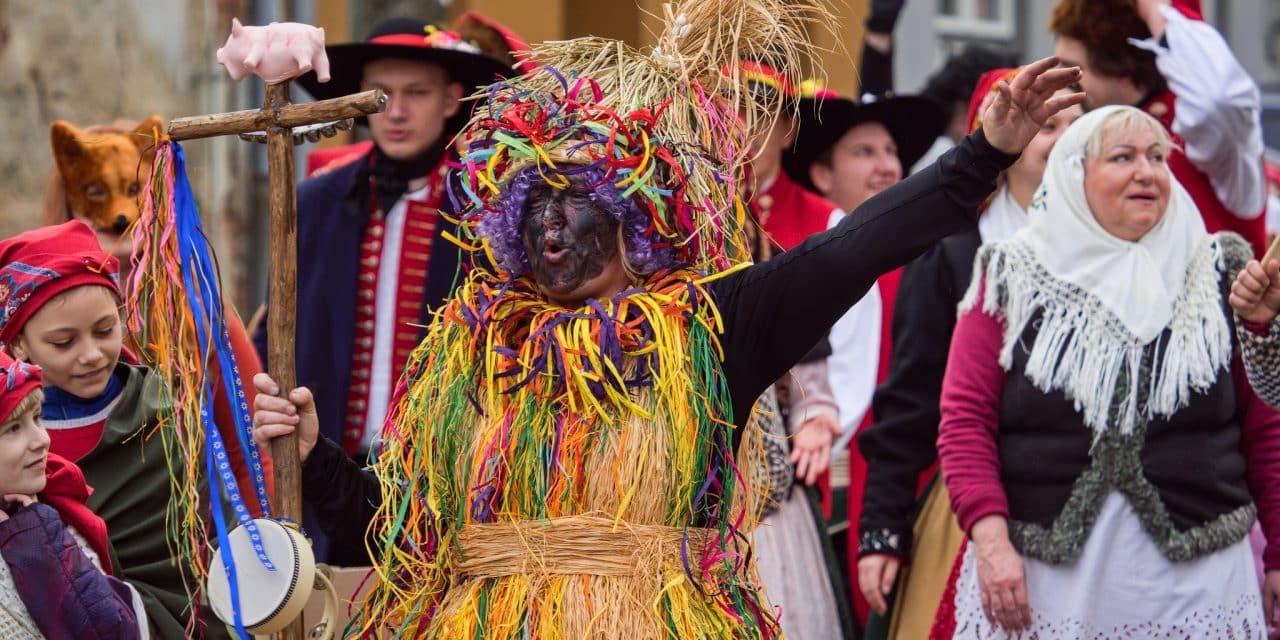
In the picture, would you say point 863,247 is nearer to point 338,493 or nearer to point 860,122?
point 338,493

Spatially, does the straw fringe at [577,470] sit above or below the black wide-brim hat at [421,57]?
below

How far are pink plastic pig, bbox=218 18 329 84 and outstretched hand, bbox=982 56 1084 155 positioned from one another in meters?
1.35

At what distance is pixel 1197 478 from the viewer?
4.45m

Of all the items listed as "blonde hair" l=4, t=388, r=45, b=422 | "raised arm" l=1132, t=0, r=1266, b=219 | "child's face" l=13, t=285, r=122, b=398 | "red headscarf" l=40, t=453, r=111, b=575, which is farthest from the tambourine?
"raised arm" l=1132, t=0, r=1266, b=219

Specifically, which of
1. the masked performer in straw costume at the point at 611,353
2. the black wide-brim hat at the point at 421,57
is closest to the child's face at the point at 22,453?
the masked performer in straw costume at the point at 611,353

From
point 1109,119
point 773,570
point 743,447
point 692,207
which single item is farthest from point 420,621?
point 1109,119

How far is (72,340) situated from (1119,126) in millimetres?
2673

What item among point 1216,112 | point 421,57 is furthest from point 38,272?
point 1216,112

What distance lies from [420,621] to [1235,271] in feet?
7.73

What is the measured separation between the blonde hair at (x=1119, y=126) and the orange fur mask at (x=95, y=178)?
273cm

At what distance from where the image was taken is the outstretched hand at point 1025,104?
10.7ft

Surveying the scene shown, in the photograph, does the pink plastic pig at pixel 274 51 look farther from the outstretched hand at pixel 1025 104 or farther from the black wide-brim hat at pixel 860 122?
the black wide-brim hat at pixel 860 122

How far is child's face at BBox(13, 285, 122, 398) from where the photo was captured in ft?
13.2

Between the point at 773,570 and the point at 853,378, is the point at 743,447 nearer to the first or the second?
the point at 773,570
